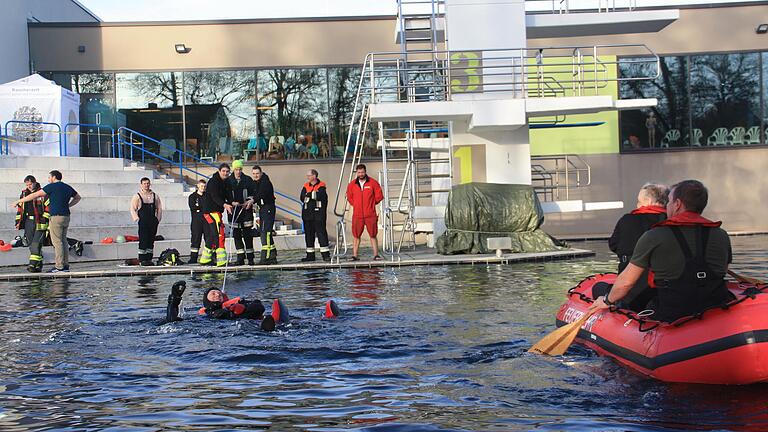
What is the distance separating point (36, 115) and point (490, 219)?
13.5m

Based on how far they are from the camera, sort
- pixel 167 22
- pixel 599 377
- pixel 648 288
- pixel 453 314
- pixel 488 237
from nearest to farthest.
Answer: pixel 599 377 → pixel 648 288 → pixel 453 314 → pixel 488 237 → pixel 167 22

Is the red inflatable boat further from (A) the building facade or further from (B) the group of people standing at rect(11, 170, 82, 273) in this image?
(A) the building facade

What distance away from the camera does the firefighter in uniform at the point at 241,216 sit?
19.2m

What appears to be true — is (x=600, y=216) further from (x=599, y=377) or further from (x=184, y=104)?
(x=599, y=377)

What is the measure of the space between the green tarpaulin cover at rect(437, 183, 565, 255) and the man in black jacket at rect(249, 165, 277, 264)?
12.4 ft

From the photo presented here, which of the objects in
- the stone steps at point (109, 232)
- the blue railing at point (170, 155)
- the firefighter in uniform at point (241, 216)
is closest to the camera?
the firefighter in uniform at point (241, 216)

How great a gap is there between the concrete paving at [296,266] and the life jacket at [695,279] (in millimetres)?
11784

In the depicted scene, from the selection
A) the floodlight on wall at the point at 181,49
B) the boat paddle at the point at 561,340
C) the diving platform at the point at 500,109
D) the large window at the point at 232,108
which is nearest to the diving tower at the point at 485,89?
the diving platform at the point at 500,109

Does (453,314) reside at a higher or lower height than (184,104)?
lower

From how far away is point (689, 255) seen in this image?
7367 mm

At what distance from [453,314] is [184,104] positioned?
2013 cm

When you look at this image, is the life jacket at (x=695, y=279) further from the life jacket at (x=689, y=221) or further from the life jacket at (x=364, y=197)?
the life jacket at (x=364, y=197)

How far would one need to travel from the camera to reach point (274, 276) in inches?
695

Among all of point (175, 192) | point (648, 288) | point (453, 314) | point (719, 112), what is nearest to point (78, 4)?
point (175, 192)
